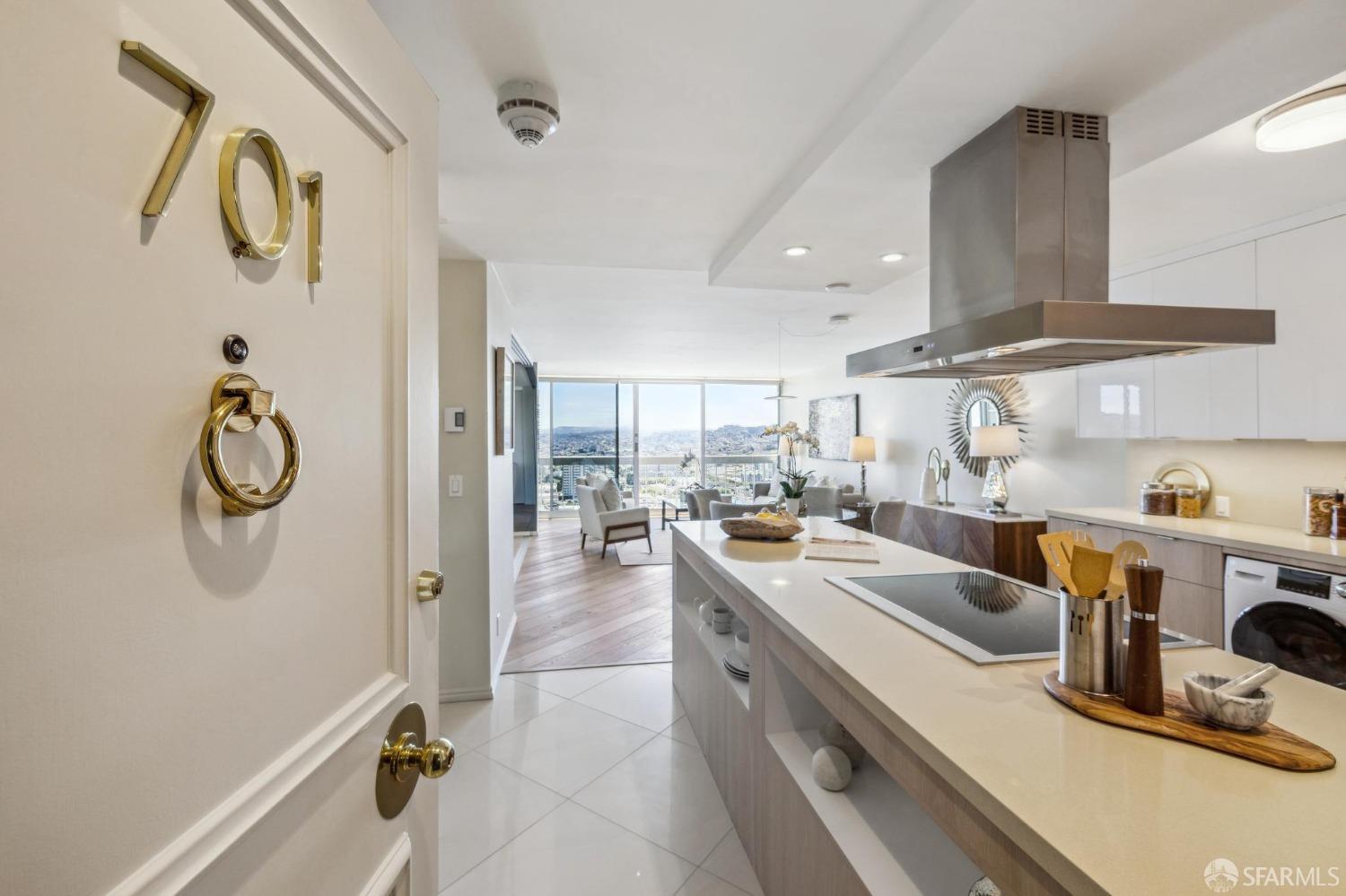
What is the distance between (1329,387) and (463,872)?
12.7 feet

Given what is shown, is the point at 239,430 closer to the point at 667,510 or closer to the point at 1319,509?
the point at 1319,509

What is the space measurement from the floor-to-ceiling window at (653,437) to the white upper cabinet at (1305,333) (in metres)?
6.51

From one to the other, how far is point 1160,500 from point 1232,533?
1.86 feet

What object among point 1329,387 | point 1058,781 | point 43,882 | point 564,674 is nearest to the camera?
point 43,882

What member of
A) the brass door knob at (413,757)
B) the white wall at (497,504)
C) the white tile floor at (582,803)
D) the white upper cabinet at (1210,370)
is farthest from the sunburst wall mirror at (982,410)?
the brass door knob at (413,757)

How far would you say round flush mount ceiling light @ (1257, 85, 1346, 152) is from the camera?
165 cm

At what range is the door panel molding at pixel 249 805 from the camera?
43 centimetres

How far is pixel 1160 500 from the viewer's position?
327 cm

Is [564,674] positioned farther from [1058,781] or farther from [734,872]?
[1058,781]

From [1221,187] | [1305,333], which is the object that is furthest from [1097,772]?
[1305,333]

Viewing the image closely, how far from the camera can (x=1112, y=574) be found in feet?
3.45

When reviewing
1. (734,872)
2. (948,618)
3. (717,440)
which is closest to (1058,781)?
(948,618)

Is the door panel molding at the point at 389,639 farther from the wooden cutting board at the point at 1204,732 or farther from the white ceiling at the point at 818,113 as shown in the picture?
the wooden cutting board at the point at 1204,732

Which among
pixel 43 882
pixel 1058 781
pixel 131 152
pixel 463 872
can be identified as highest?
pixel 131 152
